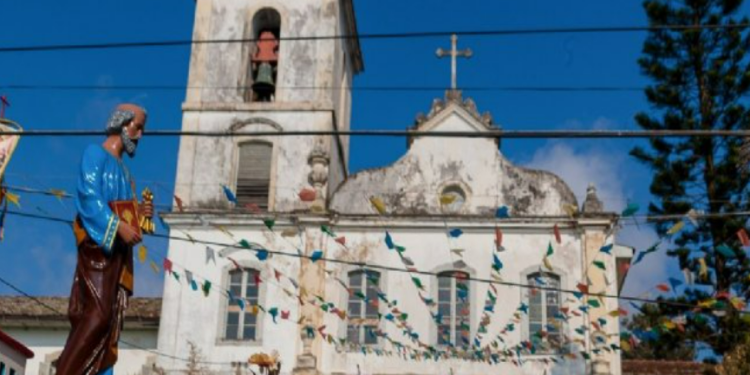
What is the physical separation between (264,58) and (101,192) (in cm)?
1747

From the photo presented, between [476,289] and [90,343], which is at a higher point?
[476,289]

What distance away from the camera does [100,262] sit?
28.1 ft

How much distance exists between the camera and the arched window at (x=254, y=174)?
79.3ft

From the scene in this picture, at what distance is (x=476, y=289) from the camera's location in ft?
74.0

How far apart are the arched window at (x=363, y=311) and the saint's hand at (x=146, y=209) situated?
1302cm

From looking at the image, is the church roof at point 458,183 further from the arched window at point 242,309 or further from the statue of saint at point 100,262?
the statue of saint at point 100,262

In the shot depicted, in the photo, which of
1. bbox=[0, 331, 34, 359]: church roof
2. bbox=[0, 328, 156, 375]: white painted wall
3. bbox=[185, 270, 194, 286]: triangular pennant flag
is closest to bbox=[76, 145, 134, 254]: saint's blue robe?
bbox=[0, 331, 34, 359]: church roof

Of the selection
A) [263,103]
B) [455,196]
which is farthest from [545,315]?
[263,103]

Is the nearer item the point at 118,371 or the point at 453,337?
the point at 453,337

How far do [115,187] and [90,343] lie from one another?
1.37 meters

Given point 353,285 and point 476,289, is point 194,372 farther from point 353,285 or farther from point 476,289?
point 476,289

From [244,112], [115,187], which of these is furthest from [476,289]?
[115,187]

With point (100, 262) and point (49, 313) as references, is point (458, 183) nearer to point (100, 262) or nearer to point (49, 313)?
point (49, 313)

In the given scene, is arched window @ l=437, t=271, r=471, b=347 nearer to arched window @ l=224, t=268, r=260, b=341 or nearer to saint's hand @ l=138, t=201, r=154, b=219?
arched window @ l=224, t=268, r=260, b=341
